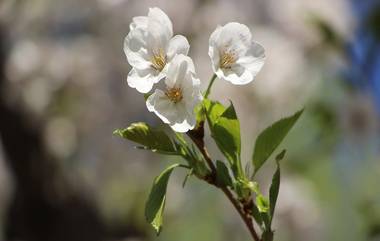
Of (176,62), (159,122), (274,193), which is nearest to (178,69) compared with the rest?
(176,62)

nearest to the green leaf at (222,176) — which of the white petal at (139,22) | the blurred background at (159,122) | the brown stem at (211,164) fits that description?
the brown stem at (211,164)

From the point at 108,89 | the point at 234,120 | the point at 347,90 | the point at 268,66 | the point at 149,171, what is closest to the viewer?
the point at 234,120

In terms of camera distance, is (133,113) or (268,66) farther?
(133,113)

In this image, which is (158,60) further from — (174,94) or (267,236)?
(267,236)

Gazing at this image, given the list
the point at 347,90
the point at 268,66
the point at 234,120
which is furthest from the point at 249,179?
the point at 268,66

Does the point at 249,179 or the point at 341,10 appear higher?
the point at 249,179

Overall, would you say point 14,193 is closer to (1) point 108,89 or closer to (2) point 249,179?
(1) point 108,89

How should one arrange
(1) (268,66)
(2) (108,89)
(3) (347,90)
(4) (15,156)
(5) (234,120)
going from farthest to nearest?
(2) (108,89) → (1) (268,66) → (4) (15,156) → (3) (347,90) → (5) (234,120)
